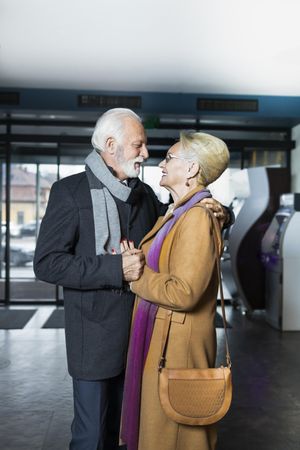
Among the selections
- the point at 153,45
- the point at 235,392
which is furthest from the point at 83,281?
the point at 153,45

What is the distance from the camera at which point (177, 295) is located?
4.88ft

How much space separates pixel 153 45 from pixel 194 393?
3876 millimetres

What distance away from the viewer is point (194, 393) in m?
1.54

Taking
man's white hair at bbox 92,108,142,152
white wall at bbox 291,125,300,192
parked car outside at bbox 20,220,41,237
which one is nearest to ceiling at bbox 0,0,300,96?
white wall at bbox 291,125,300,192

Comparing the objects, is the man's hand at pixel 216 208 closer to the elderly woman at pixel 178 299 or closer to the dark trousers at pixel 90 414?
the elderly woman at pixel 178 299

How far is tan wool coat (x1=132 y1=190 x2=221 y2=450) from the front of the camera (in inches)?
59.5

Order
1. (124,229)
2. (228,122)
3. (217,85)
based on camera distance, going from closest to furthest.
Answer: (124,229) → (217,85) → (228,122)

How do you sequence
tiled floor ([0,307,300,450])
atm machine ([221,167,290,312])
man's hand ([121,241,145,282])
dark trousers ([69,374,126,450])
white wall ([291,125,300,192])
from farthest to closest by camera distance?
white wall ([291,125,300,192])
atm machine ([221,167,290,312])
tiled floor ([0,307,300,450])
dark trousers ([69,374,126,450])
man's hand ([121,241,145,282])

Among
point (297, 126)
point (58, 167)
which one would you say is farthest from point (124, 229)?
point (297, 126)

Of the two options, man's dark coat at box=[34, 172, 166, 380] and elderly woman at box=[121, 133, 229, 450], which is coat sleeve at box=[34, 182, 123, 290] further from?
elderly woman at box=[121, 133, 229, 450]

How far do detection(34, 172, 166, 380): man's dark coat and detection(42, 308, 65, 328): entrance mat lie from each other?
4.28 m

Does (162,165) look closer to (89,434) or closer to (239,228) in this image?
(89,434)

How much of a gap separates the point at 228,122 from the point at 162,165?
6561 mm

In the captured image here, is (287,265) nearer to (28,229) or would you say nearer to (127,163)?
(127,163)
